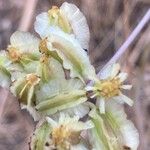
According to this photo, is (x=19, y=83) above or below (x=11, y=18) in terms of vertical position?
above

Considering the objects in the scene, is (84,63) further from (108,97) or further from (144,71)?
(144,71)

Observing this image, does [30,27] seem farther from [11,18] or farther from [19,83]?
[19,83]

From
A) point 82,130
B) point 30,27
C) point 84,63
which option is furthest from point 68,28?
point 30,27

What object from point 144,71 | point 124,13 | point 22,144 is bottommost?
point 22,144

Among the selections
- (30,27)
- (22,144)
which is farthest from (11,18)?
(22,144)

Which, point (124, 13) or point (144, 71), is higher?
point (124, 13)

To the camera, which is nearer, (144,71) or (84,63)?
(84,63)
